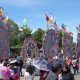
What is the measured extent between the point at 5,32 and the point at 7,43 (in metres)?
1.09

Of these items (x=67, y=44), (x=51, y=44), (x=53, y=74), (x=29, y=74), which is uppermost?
(x=67, y=44)

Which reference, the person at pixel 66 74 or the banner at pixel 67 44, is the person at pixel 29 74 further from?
the banner at pixel 67 44

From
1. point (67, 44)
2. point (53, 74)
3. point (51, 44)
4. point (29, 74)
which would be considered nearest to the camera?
point (53, 74)

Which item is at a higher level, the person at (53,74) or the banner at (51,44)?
the banner at (51,44)

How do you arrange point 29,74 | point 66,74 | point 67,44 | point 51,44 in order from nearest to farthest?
point 66,74 → point 29,74 → point 51,44 → point 67,44

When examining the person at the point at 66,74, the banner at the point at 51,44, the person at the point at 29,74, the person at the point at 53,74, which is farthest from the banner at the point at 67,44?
the person at the point at 53,74

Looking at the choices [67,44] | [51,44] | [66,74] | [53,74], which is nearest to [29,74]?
[66,74]

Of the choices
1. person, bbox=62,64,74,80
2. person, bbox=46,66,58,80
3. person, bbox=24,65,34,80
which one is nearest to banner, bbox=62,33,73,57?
person, bbox=24,65,34,80

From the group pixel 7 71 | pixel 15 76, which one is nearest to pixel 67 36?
pixel 15 76

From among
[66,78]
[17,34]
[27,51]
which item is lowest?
[66,78]

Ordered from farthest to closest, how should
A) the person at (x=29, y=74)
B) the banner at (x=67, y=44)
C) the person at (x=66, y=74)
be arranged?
the banner at (x=67, y=44), the person at (x=29, y=74), the person at (x=66, y=74)

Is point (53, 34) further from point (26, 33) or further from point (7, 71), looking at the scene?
point (26, 33)

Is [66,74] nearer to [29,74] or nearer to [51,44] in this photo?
[29,74]

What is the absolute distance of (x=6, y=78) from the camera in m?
9.21
